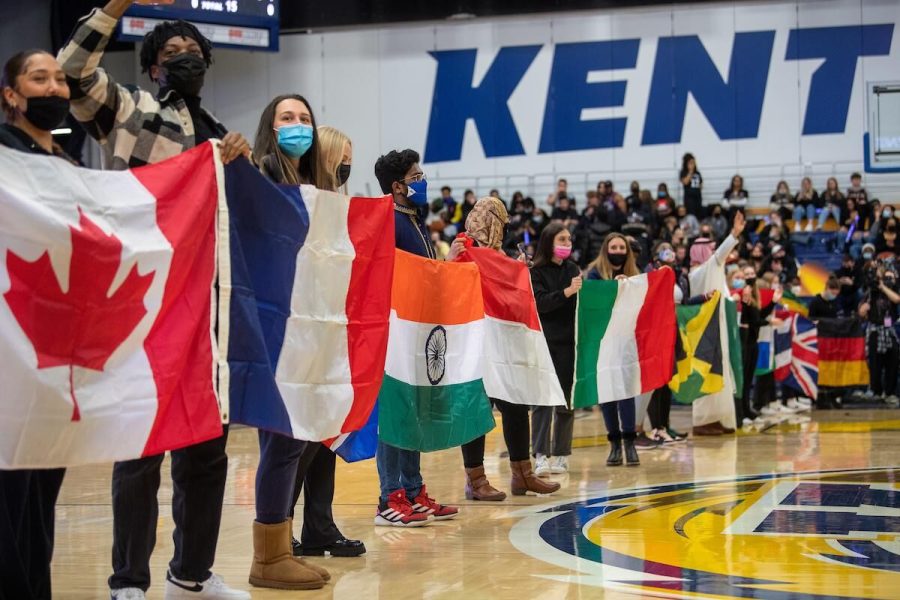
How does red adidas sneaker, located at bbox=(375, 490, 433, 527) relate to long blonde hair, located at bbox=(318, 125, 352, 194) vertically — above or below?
below

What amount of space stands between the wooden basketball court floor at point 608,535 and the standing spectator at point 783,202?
14.6 meters

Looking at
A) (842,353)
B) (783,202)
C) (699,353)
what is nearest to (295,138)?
(699,353)

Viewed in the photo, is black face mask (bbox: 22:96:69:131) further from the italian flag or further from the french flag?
the italian flag

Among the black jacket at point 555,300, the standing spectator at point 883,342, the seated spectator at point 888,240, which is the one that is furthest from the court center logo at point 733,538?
the seated spectator at point 888,240

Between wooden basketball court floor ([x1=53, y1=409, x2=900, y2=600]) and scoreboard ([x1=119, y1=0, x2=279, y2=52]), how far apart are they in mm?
11658

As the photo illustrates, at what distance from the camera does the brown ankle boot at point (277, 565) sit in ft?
14.6

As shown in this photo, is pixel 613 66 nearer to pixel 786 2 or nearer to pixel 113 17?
pixel 786 2

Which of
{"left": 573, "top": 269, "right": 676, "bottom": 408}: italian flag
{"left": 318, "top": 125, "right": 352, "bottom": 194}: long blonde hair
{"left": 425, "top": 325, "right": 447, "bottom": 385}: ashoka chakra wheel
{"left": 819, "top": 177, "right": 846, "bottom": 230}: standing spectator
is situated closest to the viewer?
{"left": 318, "top": 125, "right": 352, "bottom": 194}: long blonde hair

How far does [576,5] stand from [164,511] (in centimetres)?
2000

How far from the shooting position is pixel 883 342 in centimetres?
1680

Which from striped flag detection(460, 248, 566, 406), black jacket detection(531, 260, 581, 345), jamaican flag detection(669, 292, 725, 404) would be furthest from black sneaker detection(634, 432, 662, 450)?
striped flag detection(460, 248, 566, 406)

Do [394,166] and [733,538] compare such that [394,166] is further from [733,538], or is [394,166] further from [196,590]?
[196,590]

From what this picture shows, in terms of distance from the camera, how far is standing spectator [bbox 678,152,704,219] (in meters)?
24.1

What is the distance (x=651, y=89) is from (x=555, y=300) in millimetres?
18766
